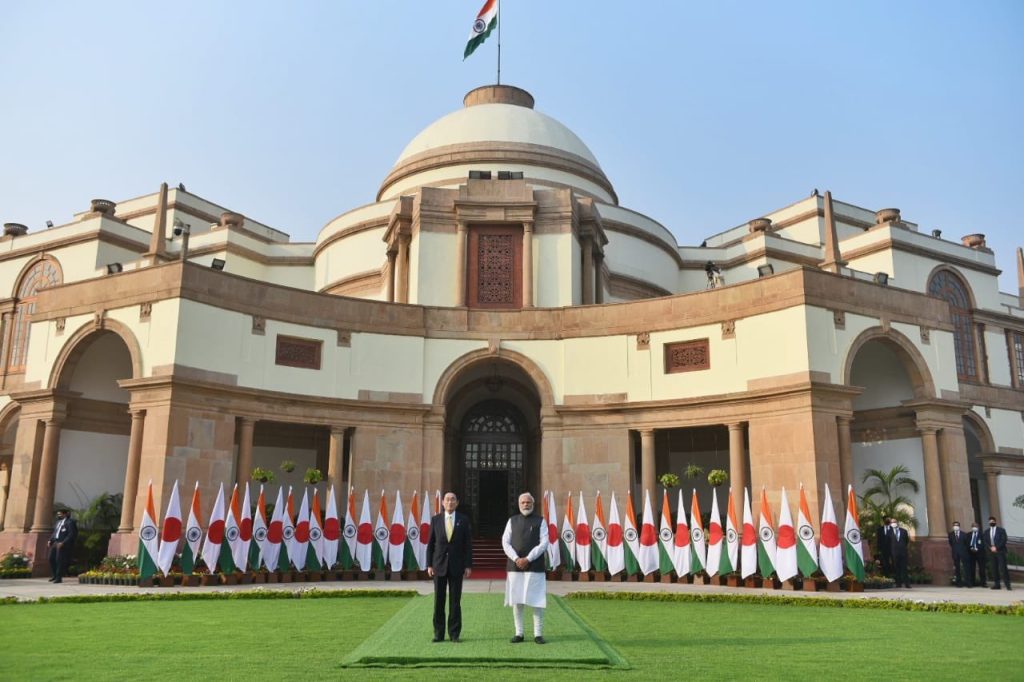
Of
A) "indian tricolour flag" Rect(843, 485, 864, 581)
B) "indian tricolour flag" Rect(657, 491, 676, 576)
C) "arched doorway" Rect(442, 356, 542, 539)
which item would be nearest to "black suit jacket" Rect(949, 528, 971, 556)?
"indian tricolour flag" Rect(843, 485, 864, 581)

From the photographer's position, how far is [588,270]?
104 feet

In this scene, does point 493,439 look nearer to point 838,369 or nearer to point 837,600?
point 838,369

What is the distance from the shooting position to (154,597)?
16.8 m

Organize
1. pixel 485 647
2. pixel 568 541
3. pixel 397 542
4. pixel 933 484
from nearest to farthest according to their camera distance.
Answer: pixel 485 647
pixel 397 542
pixel 568 541
pixel 933 484

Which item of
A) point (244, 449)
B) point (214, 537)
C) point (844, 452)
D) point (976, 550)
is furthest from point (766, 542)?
point (244, 449)

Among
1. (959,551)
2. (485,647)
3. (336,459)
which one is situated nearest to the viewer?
(485,647)

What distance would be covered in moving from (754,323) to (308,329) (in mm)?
13026

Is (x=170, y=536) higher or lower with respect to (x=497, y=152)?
lower

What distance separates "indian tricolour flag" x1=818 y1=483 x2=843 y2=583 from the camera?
65.9ft

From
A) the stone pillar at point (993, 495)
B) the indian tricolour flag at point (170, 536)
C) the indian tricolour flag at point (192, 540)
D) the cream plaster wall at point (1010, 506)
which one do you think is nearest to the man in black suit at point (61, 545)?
the indian tricolour flag at point (170, 536)

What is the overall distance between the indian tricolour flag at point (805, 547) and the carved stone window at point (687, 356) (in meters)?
5.67

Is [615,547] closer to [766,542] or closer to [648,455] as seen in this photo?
[648,455]

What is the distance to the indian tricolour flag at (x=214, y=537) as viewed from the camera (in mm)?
20756

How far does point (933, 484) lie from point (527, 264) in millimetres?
14504
